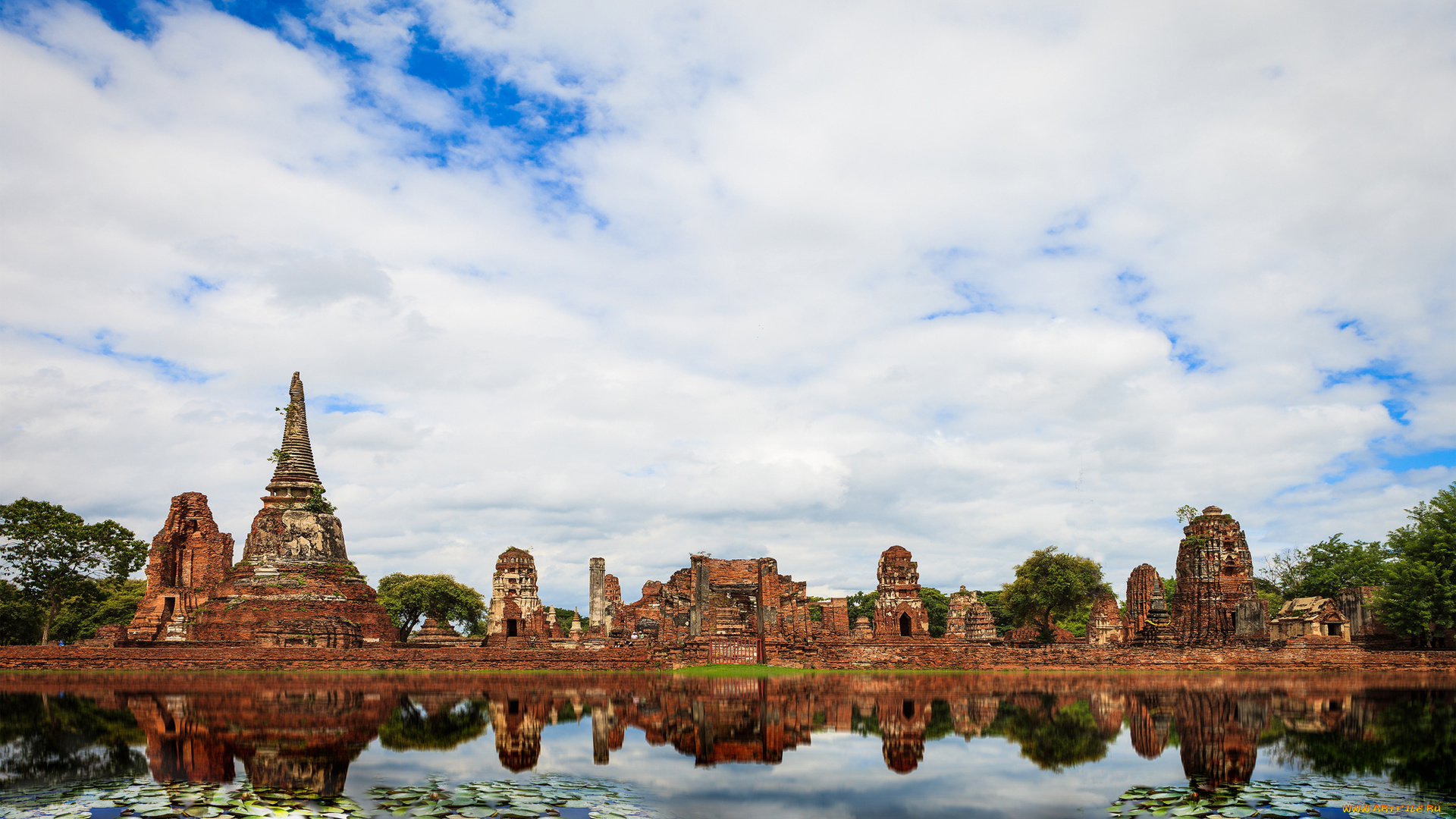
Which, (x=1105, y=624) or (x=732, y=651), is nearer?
(x=732, y=651)

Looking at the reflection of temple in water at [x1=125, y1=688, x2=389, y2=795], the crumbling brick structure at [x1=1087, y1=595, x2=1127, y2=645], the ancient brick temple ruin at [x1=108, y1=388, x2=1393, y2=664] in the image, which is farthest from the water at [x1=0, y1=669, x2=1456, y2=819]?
the crumbling brick structure at [x1=1087, y1=595, x2=1127, y2=645]

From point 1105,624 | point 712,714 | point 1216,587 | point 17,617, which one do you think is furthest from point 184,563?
point 1216,587

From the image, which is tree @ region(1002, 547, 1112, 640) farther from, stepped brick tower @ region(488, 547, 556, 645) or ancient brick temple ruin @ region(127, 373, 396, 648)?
ancient brick temple ruin @ region(127, 373, 396, 648)

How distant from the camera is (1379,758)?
12.2 m

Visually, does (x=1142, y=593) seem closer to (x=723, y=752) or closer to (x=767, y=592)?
(x=767, y=592)

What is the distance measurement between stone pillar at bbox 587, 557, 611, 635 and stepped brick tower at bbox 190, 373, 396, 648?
55.0 feet

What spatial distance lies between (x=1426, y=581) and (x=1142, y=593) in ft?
39.0

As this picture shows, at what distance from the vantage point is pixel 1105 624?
135 ft

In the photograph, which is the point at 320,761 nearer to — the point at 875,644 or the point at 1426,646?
the point at 875,644

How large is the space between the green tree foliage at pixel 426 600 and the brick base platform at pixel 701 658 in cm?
3215

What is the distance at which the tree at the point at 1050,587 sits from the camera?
5662cm

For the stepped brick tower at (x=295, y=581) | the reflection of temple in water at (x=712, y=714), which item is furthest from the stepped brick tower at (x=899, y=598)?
the stepped brick tower at (x=295, y=581)

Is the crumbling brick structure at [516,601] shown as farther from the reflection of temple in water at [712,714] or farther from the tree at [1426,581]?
the tree at [1426,581]

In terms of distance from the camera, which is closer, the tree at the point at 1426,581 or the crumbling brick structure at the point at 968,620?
the tree at the point at 1426,581
